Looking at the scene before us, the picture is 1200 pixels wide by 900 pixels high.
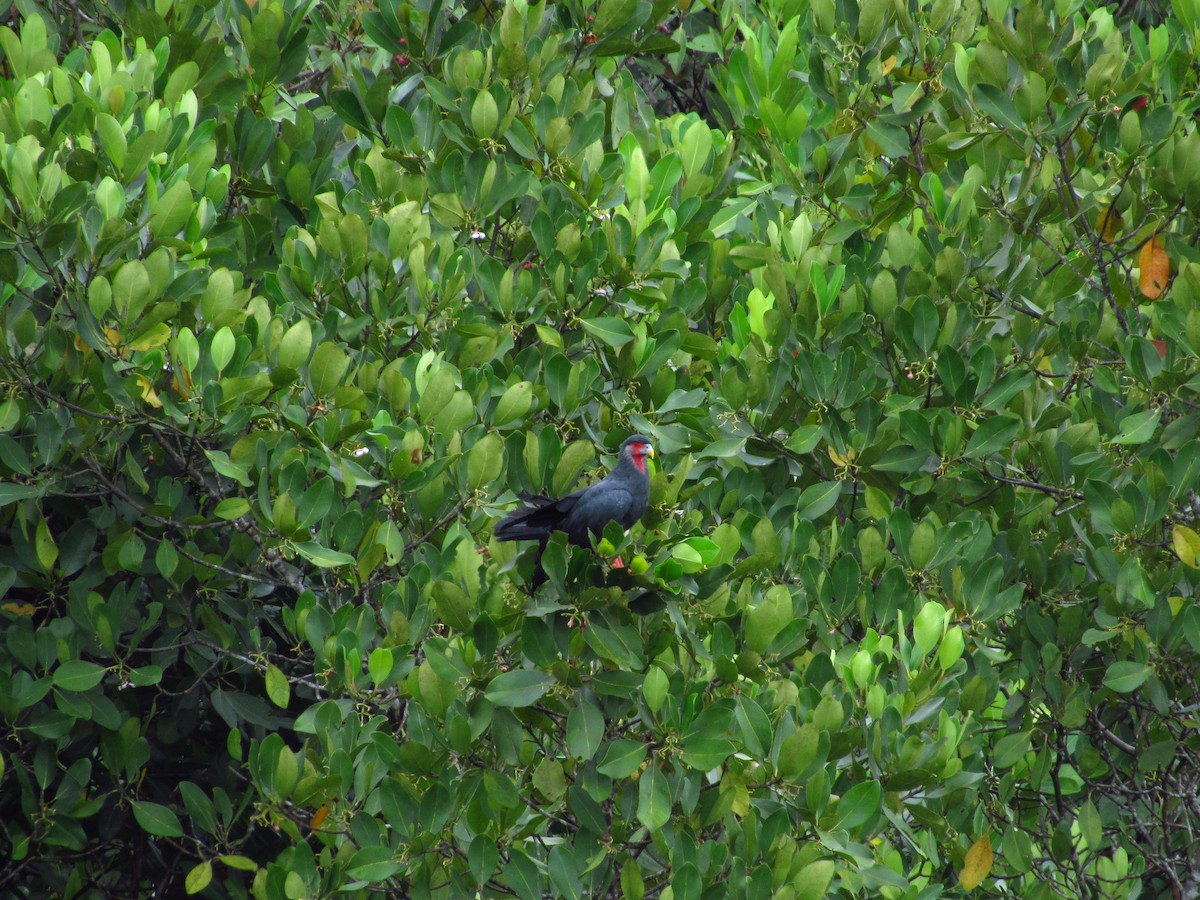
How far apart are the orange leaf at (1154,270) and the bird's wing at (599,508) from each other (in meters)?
2.77

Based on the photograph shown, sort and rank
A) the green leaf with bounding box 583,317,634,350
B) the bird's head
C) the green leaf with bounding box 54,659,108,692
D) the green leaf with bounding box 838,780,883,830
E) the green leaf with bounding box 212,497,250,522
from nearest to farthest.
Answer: the green leaf with bounding box 838,780,883,830
the bird's head
the green leaf with bounding box 212,497,250,522
the green leaf with bounding box 583,317,634,350
the green leaf with bounding box 54,659,108,692

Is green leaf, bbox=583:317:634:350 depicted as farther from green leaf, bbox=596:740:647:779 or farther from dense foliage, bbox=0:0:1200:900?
green leaf, bbox=596:740:647:779

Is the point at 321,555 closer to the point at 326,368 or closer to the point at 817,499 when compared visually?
the point at 326,368

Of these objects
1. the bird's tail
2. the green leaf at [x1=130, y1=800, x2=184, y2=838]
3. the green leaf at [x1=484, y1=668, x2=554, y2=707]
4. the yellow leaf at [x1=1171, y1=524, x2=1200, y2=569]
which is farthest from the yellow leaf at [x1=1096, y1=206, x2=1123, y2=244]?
the green leaf at [x1=130, y1=800, x2=184, y2=838]

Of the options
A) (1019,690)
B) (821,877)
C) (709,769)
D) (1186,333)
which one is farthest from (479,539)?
(1186,333)

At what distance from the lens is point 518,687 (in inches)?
168

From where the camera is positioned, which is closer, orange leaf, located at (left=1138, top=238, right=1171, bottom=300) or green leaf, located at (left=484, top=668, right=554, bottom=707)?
green leaf, located at (left=484, top=668, right=554, bottom=707)

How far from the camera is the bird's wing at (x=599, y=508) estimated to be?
4.64 metres

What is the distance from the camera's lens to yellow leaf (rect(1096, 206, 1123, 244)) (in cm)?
625

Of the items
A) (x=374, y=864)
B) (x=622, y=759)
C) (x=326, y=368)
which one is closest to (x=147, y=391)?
(x=326, y=368)

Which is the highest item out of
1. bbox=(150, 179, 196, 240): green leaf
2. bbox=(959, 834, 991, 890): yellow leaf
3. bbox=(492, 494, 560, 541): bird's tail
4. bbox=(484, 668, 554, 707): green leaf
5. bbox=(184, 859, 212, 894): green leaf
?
bbox=(150, 179, 196, 240): green leaf

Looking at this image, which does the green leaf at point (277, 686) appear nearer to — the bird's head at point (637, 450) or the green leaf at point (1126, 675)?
the bird's head at point (637, 450)

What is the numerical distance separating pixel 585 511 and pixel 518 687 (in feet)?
2.32

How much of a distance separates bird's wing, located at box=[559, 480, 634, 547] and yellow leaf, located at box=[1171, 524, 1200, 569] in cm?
220
